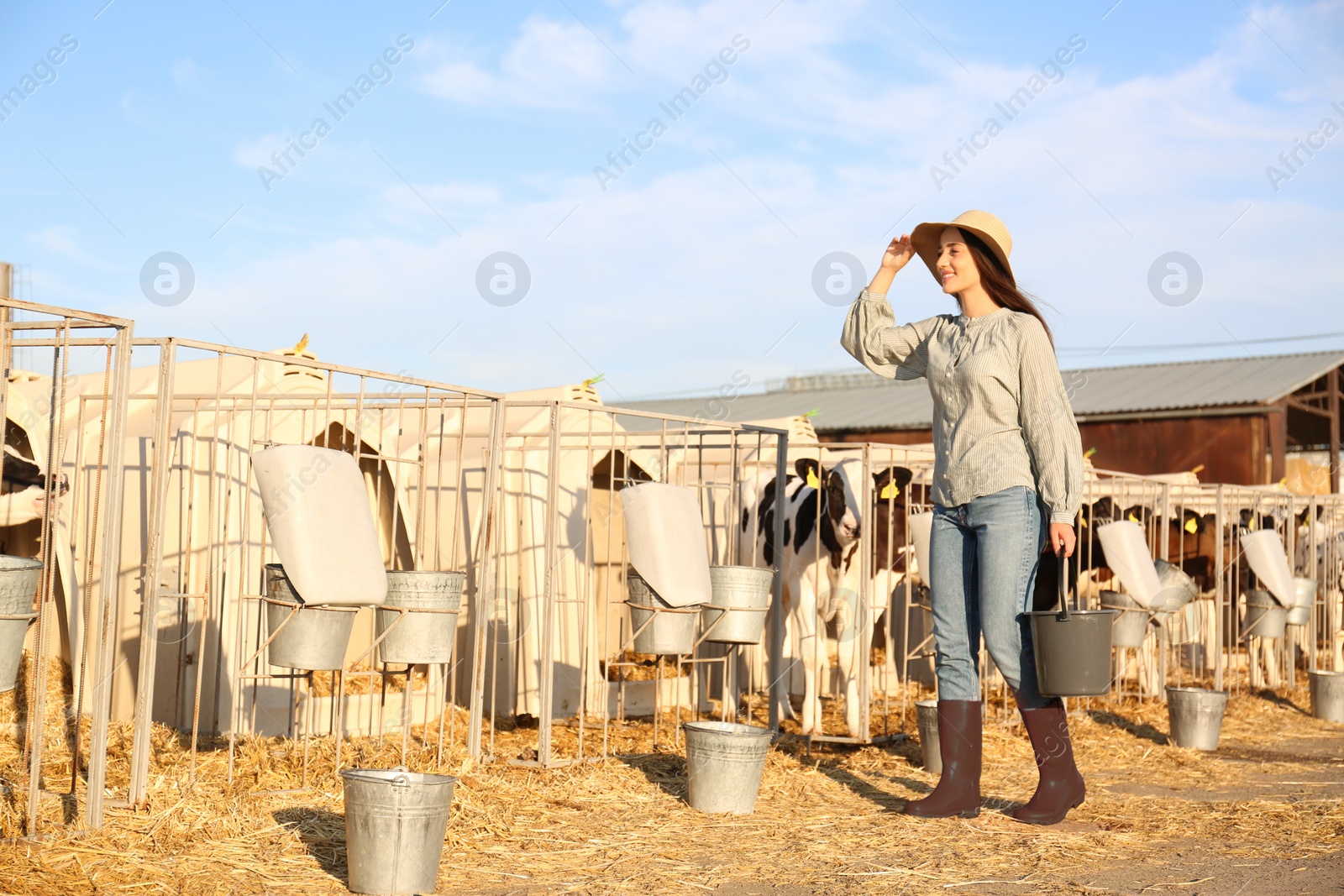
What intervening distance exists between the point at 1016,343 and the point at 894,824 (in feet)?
Result: 6.73

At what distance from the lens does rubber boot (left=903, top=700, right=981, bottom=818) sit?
5238 millimetres

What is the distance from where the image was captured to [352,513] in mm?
5035

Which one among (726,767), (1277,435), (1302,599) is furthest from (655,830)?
(1277,435)

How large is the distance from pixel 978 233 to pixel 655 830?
2814 millimetres

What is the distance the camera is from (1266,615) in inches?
423

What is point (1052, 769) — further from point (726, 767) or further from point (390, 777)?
point (390, 777)

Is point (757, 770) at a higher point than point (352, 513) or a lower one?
lower

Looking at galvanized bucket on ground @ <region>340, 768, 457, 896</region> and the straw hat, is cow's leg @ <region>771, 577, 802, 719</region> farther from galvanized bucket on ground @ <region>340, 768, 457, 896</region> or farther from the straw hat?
galvanized bucket on ground @ <region>340, 768, 457, 896</region>

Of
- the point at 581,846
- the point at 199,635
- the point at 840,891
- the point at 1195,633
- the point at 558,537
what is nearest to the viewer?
the point at 840,891

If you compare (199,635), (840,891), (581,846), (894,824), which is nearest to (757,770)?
(894,824)

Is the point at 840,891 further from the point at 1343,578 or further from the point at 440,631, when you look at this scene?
the point at 1343,578

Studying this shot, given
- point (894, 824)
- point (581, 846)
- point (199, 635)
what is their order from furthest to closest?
point (199, 635), point (894, 824), point (581, 846)

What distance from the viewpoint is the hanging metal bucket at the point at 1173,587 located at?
31.8ft

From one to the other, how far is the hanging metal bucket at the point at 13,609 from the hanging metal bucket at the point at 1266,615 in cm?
955
